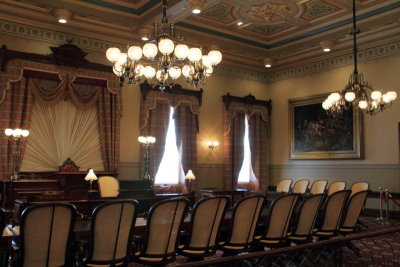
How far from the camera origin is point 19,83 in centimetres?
815

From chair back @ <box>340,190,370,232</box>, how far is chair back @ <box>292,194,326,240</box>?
707mm

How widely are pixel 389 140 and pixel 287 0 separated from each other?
434 cm

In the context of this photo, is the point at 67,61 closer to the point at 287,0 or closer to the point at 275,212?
the point at 287,0

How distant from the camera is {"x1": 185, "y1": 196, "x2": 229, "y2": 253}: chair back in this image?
3.89 metres

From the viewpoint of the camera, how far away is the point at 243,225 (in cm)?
421

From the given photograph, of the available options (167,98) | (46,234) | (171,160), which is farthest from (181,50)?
(171,160)

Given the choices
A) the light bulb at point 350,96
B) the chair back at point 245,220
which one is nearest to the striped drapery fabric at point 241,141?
the light bulb at point 350,96

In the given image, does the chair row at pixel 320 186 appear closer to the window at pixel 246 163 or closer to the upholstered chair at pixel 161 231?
the window at pixel 246 163

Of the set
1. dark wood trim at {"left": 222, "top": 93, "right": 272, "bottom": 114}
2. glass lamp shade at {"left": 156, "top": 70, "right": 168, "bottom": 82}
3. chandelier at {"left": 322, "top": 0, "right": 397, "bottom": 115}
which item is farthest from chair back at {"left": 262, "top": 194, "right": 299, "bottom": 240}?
dark wood trim at {"left": 222, "top": 93, "right": 272, "bottom": 114}

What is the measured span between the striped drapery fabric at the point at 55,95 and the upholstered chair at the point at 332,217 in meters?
5.38

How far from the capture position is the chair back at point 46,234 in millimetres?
3053

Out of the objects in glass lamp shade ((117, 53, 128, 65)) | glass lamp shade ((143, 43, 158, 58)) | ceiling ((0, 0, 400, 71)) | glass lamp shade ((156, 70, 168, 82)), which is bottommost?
glass lamp shade ((156, 70, 168, 82))

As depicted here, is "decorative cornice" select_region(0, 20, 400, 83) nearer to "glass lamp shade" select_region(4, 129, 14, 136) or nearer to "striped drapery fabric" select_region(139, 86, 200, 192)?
"striped drapery fabric" select_region(139, 86, 200, 192)

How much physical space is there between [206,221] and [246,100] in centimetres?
811
